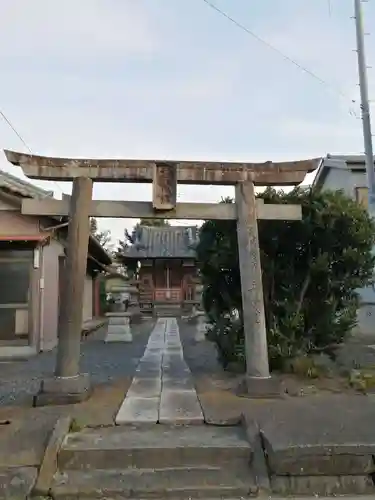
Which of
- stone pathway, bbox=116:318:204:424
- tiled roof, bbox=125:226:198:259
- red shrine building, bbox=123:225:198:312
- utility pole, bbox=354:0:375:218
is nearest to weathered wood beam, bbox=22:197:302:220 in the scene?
stone pathway, bbox=116:318:204:424

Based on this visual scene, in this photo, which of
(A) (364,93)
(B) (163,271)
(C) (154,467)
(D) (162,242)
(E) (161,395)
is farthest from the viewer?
(D) (162,242)

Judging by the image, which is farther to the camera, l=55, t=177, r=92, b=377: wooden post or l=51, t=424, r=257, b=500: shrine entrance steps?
l=55, t=177, r=92, b=377: wooden post

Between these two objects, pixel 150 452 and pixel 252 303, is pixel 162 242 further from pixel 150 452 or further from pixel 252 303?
pixel 150 452

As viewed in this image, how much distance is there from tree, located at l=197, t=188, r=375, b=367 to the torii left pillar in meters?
2.46

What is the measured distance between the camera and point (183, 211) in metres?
7.05

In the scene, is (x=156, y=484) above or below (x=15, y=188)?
below

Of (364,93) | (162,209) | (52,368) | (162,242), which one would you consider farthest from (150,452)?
(162,242)

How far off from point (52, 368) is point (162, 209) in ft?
13.9

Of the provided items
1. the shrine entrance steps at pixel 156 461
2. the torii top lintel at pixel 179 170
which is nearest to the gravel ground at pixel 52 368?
the shrine entrance steps at pixel 156 461

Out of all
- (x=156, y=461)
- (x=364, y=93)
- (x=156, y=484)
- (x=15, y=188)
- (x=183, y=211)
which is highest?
(x=364, y=93)

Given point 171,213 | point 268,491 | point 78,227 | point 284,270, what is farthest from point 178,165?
point 268,491

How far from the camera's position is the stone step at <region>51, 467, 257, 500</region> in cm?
389

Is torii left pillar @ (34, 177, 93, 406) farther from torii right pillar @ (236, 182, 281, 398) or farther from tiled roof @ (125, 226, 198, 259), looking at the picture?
tiled roof @ (125, 226, 198, 259)

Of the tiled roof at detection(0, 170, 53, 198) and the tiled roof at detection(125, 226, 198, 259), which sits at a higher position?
the tiled roof at detection(125, 226, 198, 259)
